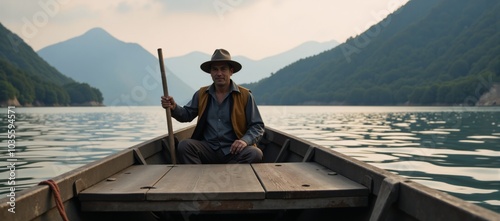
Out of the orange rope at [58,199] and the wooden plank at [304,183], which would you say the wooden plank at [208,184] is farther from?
the orange rope at [58,199]

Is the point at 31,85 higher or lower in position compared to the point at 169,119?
higher

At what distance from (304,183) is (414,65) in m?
156

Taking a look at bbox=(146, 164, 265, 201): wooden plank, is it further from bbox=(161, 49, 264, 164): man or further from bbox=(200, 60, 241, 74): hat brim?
bbox=(200, 60, 241, 74): hat brim

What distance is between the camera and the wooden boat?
2477 millimetres

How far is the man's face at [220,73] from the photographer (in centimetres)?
513

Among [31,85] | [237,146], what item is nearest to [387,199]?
[237,146]

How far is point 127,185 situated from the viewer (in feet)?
11.1

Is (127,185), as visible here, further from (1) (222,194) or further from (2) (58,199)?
(1) (222,194)

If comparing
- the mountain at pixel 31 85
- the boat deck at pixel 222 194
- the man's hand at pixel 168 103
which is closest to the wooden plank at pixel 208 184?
the boat deck at pixel 222 194

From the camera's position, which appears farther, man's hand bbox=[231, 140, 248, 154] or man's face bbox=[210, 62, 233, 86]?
man's face bbox=[210, 62, 233, 86]

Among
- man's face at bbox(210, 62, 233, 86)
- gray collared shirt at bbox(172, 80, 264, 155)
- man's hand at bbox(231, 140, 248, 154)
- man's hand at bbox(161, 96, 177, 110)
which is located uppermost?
man's face at bbox(210, 62, 233, 86)

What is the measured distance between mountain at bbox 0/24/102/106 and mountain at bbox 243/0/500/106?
75234mm

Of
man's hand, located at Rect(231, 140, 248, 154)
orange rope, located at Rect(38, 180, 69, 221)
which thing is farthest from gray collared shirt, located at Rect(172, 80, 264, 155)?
orange rope, located at Rect(38, 180, 69, 221)

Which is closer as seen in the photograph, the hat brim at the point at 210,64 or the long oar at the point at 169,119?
the hat brim at the point at 210,64
